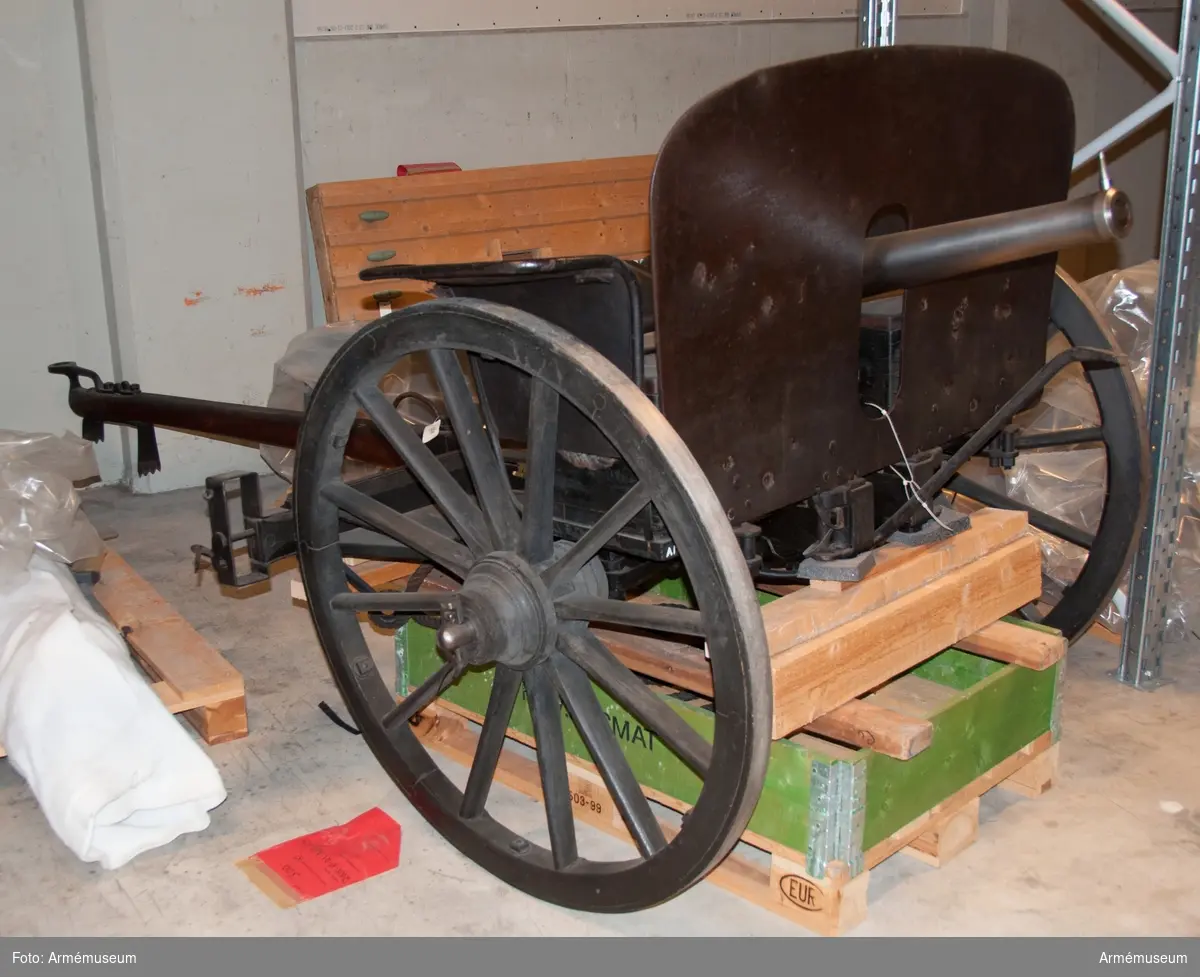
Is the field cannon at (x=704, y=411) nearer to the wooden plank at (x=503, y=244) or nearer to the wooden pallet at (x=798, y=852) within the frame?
the wooden pallet at (x=798, y=852)

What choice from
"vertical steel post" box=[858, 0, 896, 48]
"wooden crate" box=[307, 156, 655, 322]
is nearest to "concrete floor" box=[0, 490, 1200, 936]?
"vertical steel post" box=[858, 0, 896, 48]

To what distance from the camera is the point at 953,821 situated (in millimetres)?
2273

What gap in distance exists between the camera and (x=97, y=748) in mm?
2344

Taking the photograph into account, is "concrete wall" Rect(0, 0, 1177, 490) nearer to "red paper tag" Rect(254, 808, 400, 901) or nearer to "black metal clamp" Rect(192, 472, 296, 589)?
"black metal clamp" Rect(192, 472, 296, 589)

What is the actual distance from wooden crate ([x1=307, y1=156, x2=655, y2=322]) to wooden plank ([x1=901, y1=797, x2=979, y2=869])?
8.98ft

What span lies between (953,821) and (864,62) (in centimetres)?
131

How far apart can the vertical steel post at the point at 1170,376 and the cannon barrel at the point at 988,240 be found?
952 millimetres

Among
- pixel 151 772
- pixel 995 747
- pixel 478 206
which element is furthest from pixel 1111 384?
pixel 478 206

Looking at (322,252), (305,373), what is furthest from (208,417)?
(322,252)

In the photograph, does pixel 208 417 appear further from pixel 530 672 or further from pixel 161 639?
pixel 530 672

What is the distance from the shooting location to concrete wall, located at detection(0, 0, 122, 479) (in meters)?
4.36

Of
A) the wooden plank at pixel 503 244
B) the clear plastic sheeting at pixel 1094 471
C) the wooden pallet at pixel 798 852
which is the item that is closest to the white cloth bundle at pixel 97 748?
the wooden pallet at pixel 798 852

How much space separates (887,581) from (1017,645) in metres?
0.35

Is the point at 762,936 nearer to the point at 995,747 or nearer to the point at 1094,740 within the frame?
the point at 995,747
